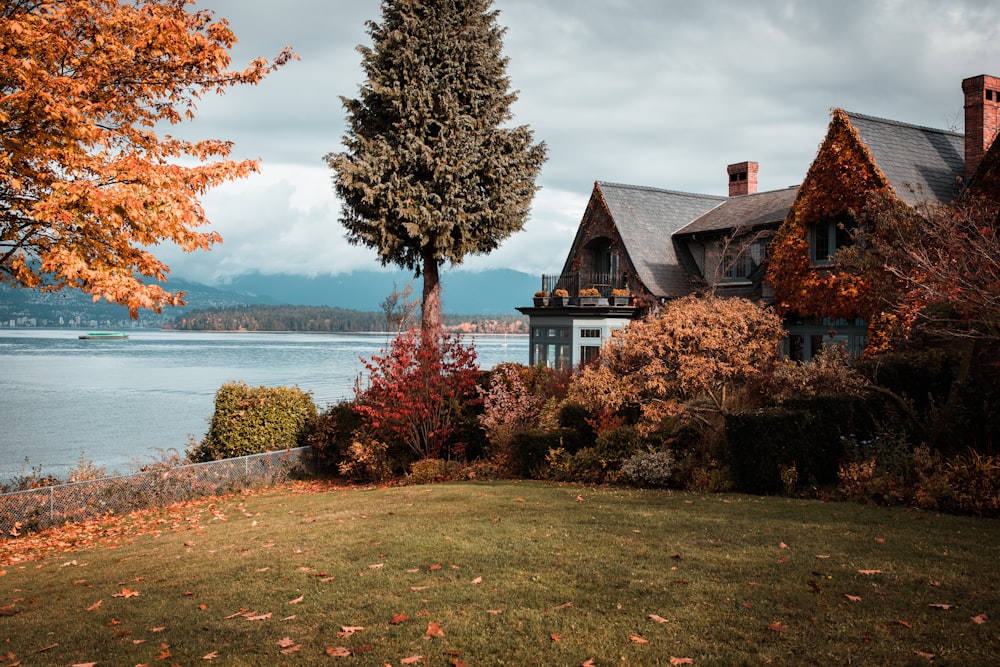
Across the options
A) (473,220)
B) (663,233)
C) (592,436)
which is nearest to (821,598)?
(592,436)

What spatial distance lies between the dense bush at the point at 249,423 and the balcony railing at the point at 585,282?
14.1 metres

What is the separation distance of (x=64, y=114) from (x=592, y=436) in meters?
11.5

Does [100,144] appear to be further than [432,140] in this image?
No

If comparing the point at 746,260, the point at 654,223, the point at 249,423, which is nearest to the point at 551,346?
the point at 654,223

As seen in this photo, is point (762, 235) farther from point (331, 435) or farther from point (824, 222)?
point (331, 435)

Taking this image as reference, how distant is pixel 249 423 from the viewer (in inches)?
797

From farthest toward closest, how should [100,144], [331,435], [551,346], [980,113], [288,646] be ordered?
[551,346], [980,113], [331,435], [100,144], [288,646]

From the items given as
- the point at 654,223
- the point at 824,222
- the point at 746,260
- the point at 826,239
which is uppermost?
the point at 654,223

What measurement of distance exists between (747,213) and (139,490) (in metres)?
23.7

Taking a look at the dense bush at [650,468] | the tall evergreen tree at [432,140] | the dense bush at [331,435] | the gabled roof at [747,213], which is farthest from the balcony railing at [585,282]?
the dense bush at [650,468]

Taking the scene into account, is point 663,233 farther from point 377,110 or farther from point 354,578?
point 354,578

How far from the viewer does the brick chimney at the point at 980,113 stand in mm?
23469

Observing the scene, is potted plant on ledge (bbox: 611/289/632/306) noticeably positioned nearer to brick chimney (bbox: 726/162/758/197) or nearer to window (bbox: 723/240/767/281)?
window (bbox: 723/240/767/281)

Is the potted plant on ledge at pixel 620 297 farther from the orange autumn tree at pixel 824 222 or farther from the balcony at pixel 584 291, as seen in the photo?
the orange autumn tree at pixel 824 222
